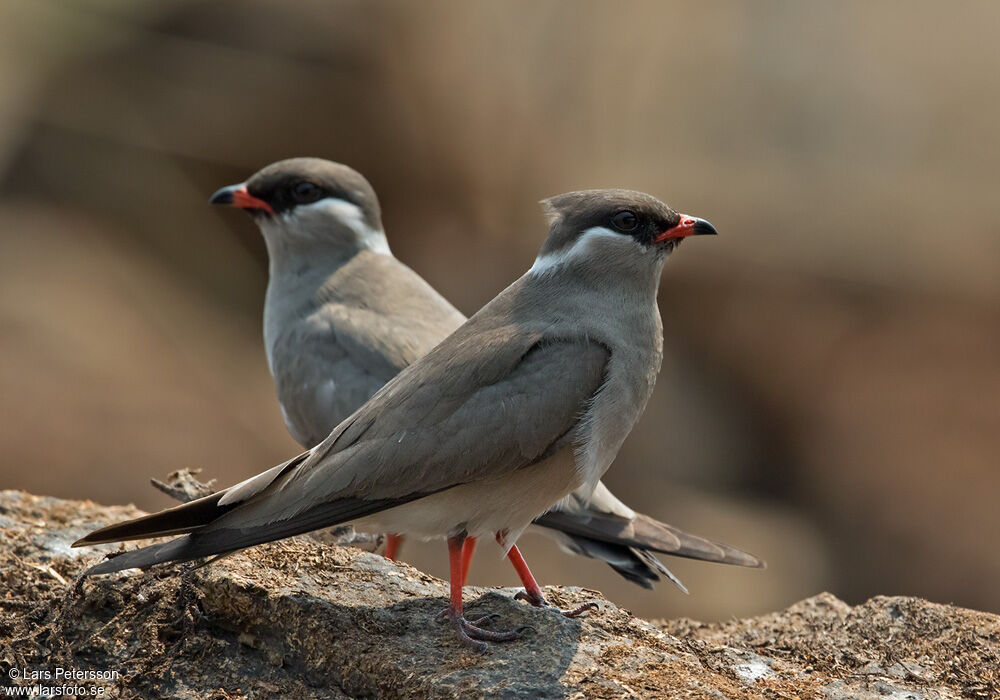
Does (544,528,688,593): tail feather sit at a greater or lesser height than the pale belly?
lesser

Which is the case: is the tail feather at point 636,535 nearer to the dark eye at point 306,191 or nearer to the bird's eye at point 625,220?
the bird's eye at point 625,220

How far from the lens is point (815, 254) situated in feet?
41.6

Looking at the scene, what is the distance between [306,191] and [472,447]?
3.43 m

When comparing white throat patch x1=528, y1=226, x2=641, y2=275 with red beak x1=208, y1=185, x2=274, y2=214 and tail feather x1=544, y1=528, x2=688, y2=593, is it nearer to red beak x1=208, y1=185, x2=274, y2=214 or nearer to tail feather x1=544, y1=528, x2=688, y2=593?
tail feather x1=544, y1=528, x2=688, y2=593

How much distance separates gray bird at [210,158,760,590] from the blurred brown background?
4.37 meters

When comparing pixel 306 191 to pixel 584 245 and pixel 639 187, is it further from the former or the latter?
pixel 639 187

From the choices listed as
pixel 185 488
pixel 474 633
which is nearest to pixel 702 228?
pixel 474 633

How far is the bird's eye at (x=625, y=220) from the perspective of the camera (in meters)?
5.51

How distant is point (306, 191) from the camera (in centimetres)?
784

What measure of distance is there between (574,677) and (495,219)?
8.95 meters

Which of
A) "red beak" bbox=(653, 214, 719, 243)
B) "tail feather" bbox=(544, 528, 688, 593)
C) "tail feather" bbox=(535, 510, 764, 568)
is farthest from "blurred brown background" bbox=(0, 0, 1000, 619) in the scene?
"red beak" bbox=(653, 214, 719, 243)

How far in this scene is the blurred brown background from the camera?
40.1ft

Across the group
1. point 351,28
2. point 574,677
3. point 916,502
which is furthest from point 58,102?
point 574,677

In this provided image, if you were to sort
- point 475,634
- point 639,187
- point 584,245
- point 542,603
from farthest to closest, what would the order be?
1. point 639,187
2. point 584,245
3. point 542,603
4. point 475,634
